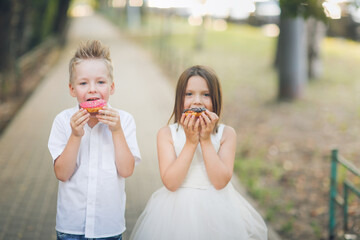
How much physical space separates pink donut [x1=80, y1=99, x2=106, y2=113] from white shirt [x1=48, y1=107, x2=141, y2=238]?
0.21 meters

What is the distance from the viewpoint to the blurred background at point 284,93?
17.5 ft

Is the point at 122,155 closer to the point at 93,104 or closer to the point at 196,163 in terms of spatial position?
the point at 93,104

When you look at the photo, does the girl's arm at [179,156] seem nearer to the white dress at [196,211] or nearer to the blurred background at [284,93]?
the white dress at [196,211]

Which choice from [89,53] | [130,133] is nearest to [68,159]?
[130,133]

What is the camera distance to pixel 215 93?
2.55m

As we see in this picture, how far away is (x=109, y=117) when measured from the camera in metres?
2.26

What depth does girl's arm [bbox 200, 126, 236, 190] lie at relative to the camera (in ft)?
7.95

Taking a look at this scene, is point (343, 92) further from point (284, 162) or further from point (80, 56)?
point (80, 56)

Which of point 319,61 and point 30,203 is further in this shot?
point 319,61

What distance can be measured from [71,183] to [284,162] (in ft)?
17.4

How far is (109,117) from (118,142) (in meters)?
0.17

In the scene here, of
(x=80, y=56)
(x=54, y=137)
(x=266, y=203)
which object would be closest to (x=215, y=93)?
(x=80, y=56)

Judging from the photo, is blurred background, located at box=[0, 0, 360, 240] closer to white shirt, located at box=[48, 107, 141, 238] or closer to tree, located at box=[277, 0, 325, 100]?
tree, located at box=[277, 0, 325, 100]

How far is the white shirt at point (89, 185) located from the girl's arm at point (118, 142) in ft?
0.22
